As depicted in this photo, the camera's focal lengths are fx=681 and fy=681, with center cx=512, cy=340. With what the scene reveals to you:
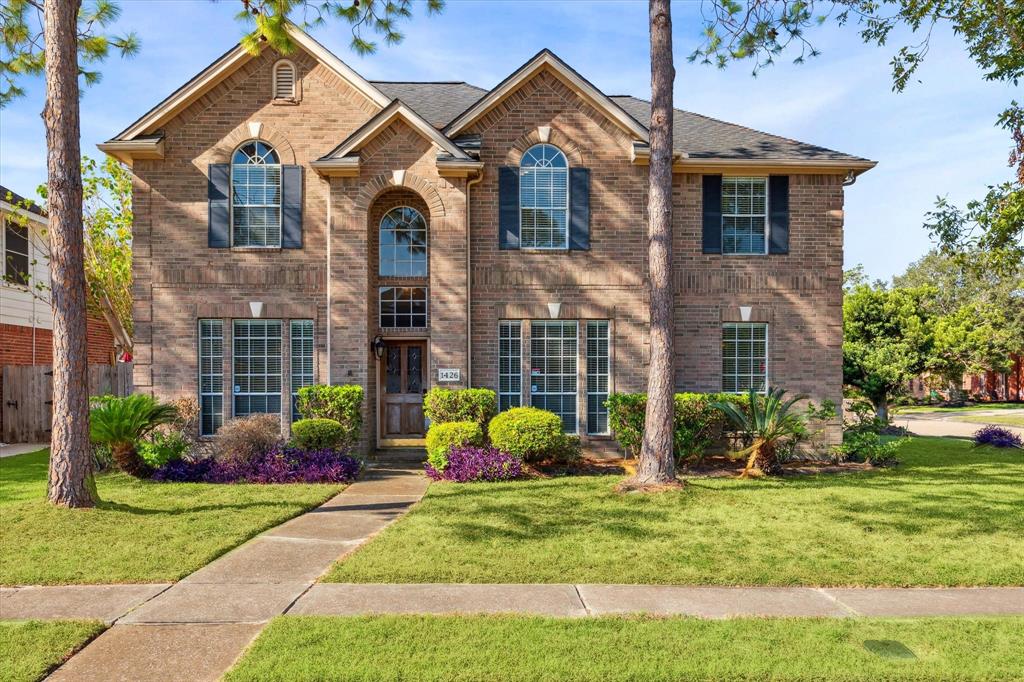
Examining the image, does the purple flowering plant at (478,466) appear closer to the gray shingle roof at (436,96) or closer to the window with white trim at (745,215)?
the window with white trim at (745,215)

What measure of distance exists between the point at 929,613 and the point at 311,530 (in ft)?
20.6

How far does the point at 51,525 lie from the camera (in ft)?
25.7

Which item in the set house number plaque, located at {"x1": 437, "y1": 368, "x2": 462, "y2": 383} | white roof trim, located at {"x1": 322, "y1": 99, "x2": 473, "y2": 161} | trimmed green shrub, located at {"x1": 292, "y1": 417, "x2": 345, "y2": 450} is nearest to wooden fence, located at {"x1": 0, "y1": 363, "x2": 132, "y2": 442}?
trimmed green shrub, located at {"x1": 292, "y1": 417, "x2": 345, "y2": 450}

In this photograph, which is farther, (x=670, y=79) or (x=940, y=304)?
(x=940, y=304)

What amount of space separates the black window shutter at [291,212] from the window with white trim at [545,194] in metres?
4.42

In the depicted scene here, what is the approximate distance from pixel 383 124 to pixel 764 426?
8962 mm

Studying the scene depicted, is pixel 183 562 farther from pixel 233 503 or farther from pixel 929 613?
pixel 929 613

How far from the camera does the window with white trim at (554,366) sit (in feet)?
45.0

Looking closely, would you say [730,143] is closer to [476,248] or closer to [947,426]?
[476,248]

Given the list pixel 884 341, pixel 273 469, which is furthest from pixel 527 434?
pixel 884 341

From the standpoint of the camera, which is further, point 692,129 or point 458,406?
point 692,129

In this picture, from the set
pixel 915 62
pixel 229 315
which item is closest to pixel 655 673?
pixel 229 315

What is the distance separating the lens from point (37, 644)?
4.63 metres

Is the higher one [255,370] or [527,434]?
[255,370]
